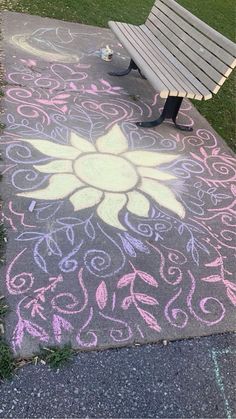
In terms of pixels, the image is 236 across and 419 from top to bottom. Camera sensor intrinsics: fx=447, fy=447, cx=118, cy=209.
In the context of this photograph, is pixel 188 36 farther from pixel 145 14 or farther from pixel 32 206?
pixel 145 14

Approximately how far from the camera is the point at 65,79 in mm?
5363

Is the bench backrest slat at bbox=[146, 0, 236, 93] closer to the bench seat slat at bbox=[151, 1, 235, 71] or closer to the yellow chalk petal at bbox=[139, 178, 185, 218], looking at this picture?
the bench seat slat at bbox=[151, 1, 235, 71]

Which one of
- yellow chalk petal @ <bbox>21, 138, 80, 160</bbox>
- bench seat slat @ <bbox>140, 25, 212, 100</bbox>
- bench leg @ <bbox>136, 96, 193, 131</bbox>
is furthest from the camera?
bench leg @ <bbox>136, 96, 193, 131</bbox>

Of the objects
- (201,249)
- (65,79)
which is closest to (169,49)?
(65,79)

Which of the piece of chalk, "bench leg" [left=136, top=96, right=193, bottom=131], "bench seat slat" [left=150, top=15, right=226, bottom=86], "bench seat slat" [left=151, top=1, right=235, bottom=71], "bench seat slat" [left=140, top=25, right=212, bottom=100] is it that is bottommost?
the piece of chalk

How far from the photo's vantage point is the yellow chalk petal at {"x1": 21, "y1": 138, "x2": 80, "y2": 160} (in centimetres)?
402

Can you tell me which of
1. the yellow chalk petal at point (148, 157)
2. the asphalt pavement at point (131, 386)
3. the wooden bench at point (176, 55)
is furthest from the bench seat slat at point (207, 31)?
the asphalt pavement at point (131, 386)

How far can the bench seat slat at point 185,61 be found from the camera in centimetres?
445

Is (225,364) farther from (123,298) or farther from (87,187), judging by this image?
(87,187)

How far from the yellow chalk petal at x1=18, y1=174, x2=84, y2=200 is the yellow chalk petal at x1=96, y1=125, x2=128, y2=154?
25.4 inches

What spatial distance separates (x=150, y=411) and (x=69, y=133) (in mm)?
2814

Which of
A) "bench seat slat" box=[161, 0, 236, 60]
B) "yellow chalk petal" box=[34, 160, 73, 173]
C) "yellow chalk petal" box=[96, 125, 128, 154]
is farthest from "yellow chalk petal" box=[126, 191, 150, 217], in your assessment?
"bench seat slat" box=[161, 0, 236, 60]

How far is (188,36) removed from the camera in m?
5.16

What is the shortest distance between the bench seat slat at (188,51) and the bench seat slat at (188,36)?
0.02 meters
